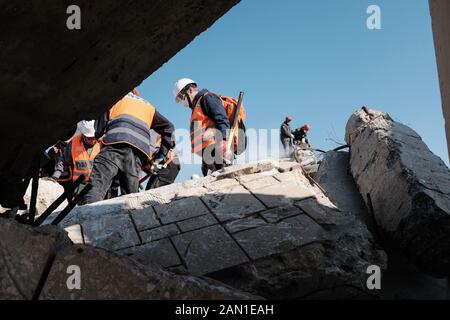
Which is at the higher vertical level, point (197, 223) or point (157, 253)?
point (197, 223)

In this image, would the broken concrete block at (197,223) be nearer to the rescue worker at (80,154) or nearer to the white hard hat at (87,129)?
the rescue worker at (80,154)

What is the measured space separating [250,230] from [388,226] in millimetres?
883

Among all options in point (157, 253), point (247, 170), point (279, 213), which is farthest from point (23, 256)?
point (247, 170)

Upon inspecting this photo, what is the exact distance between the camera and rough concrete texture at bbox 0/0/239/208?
1.58 meters

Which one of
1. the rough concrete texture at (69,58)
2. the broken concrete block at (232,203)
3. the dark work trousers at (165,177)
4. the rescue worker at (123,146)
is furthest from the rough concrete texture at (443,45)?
the dark work trousers at (165,177)

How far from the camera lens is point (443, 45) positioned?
2.06 meters

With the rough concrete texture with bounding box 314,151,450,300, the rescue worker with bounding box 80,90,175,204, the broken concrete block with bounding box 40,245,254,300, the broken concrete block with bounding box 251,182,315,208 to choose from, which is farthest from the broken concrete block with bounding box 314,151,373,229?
the rescue worker with bounding box 80,90,175,204

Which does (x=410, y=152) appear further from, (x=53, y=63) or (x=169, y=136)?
(x=169, y=136)

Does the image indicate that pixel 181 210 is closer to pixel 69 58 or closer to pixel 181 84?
pixel 69 58

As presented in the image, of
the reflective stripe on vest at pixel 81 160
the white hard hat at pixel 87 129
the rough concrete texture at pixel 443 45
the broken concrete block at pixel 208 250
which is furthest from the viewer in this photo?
the white hard hat at pixel 87 129

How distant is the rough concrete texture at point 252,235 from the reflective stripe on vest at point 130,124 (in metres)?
1.47

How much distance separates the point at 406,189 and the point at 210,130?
3.53m

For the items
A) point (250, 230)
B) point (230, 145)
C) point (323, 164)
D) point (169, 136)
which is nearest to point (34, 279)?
point (250, 230)

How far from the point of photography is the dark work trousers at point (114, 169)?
4.65 m
